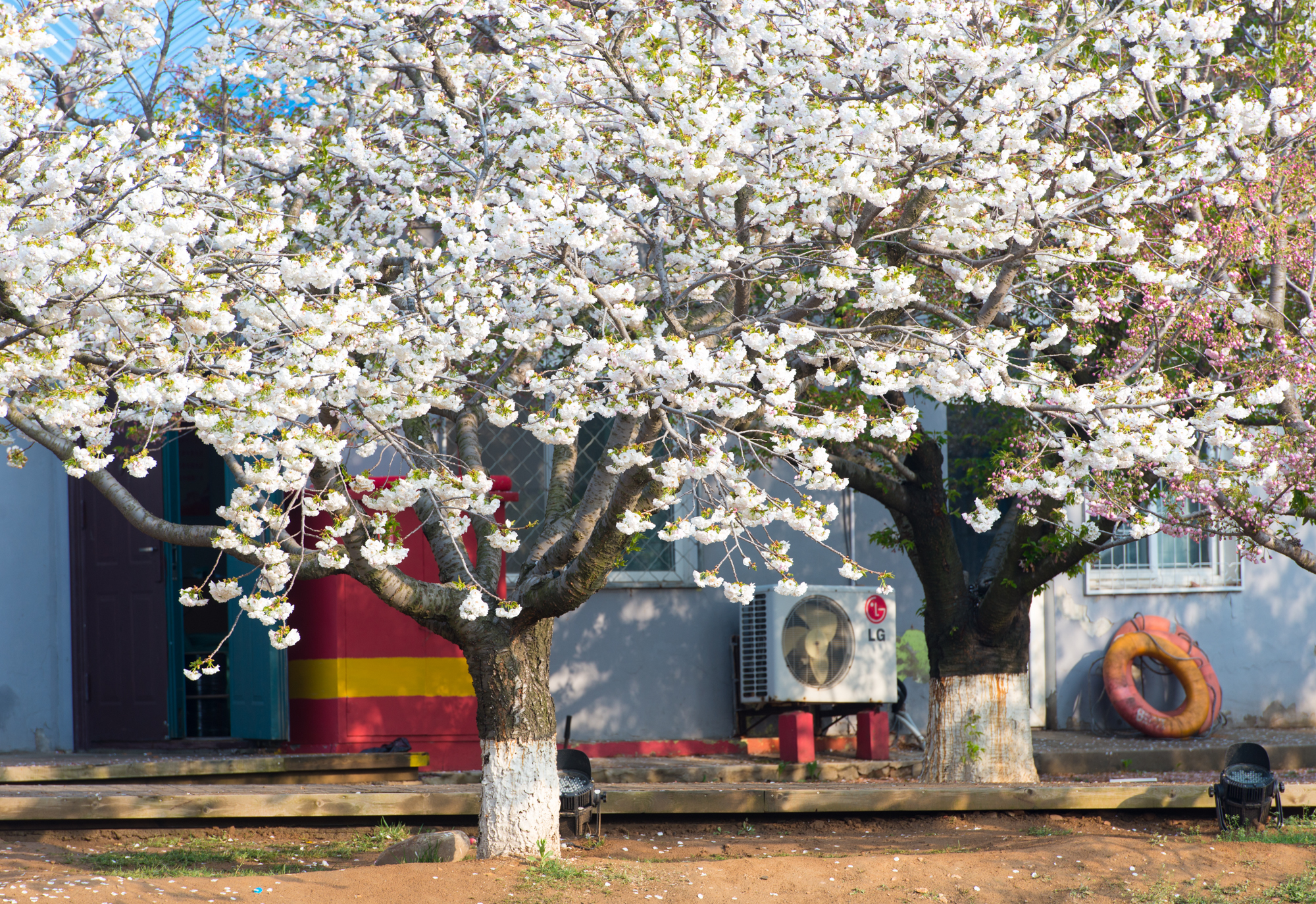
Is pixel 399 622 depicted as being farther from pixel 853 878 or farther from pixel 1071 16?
pixel 1071 16

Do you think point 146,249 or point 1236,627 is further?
point 1236,627

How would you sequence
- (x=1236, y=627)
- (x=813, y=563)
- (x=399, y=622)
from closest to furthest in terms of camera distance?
(x=399, y=622), (x=813, y=563), (x=1236, y=627)

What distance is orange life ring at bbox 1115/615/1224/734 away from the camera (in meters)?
12.4

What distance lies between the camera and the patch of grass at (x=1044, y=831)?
7926 mm

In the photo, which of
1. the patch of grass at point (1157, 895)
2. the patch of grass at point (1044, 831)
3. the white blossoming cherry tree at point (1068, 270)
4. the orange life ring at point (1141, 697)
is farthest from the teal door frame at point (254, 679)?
the orange life ring at point (1141, 697)

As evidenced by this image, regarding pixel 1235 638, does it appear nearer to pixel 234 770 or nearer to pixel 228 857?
pixel 234 770

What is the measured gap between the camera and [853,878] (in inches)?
256

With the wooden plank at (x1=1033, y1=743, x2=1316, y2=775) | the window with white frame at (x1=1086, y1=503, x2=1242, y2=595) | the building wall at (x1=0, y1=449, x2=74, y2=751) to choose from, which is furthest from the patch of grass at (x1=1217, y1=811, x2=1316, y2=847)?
the building wall at (x1=0, y1=449, x2=74, y2=751)

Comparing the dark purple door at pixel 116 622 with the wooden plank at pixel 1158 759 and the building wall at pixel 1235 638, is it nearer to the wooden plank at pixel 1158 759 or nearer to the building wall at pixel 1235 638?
the wooden plank at pixel 1158 759

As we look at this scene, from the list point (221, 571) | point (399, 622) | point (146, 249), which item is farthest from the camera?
point (221, 571)

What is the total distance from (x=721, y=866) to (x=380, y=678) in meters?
3.50

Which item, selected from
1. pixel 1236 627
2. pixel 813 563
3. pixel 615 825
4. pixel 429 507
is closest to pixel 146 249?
pixel 429 507

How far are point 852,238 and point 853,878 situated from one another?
10.6 feet

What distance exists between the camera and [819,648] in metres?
10.8
